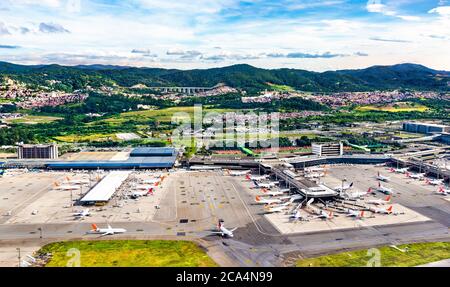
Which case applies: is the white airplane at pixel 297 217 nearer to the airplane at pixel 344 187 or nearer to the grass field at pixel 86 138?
the airplane at pixel 344 187

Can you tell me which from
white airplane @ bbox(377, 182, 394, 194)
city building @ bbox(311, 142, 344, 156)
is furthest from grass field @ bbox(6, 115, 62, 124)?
white airplane @ bbox(377, 182, 394, 194)

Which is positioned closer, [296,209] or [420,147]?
[296,209]

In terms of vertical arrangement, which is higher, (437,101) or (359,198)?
(437,101)

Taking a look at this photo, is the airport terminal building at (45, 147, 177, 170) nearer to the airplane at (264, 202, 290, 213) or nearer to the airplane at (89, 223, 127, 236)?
the airplane at (264, 202, 290, 213)

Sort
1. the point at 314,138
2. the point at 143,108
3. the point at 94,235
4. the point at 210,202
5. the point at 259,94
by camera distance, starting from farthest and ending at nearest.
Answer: the point at 259,94 < the point at 143,108 < the point at 314,138 < the point at 210,202 < the point at 94,235

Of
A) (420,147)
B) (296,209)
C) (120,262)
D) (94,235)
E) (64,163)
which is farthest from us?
(420,147)

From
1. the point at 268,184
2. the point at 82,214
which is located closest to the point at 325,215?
the point at 268,184
